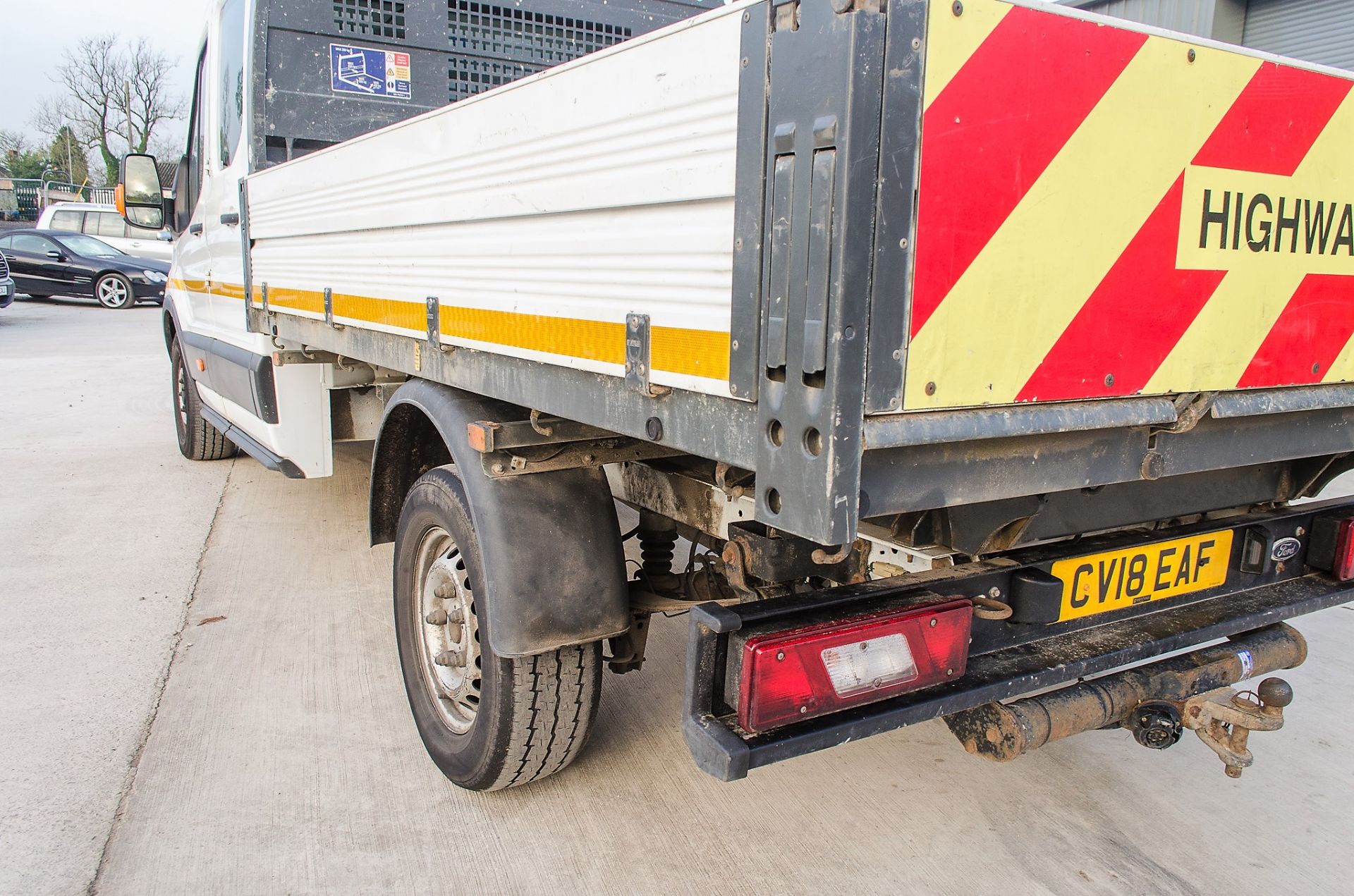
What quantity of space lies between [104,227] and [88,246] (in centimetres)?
187

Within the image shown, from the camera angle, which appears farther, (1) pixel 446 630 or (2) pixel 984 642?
(1) pixel 446 630

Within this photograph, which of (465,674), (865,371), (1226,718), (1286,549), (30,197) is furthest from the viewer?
(30,197)

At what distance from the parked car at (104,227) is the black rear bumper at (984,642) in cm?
2031

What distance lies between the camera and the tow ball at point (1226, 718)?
204 centimetres

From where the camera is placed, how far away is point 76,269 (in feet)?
57.0

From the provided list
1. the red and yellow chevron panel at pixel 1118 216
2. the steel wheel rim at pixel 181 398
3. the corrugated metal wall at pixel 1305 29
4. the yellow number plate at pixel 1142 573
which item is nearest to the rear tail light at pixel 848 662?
the yellow number plate at pixel 1142 573

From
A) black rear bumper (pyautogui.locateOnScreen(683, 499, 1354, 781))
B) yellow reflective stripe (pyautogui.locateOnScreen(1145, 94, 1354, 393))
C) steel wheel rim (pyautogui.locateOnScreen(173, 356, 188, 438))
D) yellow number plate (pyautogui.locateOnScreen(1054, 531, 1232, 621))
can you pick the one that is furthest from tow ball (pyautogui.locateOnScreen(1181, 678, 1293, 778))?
steel wheel rim (pyautogui.locateOnScreen(173, 356, 188, 438))

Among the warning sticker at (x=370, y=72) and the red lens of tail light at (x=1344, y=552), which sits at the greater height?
the warning sticker at (x=370, y=72)

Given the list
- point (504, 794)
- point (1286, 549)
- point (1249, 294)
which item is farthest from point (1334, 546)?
point (504, 794)

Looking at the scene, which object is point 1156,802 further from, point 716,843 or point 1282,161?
point 1282,161

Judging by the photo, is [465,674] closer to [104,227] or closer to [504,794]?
[504,794]

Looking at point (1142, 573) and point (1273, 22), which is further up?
point (1273, 22)

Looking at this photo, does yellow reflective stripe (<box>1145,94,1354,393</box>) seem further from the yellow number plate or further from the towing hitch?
the towing hitch

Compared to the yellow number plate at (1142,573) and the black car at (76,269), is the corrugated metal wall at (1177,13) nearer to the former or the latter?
the yellow number plate at (1142,573)
